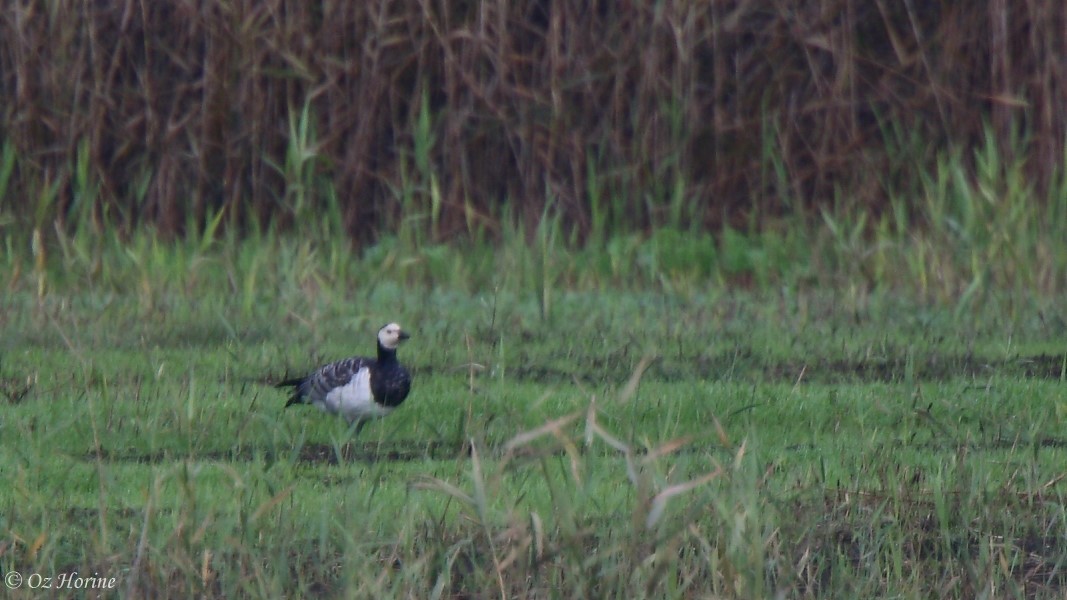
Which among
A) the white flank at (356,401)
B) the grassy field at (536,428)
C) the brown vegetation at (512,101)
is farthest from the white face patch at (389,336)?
the brown vegetation at (512,101)

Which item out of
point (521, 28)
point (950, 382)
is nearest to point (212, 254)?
point (521, 28)

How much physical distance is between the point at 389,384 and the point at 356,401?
0.44 feet

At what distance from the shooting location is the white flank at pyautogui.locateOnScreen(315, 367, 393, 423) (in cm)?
521

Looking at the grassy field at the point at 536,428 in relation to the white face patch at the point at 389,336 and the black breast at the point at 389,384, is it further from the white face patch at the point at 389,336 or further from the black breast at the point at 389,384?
the white face patch at the point at 389,336

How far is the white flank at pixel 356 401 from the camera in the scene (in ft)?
17.1

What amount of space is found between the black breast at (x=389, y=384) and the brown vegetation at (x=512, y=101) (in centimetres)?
336

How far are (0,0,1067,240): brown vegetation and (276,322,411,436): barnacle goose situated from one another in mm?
3232

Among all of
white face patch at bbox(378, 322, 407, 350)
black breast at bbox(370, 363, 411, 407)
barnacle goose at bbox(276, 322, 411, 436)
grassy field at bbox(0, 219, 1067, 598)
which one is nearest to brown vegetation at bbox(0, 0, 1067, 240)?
grassy field at bbox(0, 219, 1067, 598)

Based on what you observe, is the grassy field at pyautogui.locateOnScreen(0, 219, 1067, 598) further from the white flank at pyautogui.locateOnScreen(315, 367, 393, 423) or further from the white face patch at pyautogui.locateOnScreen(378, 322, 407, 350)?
the white face patch at pyautogui.locateOnScreen(378, 322, 407, 350)

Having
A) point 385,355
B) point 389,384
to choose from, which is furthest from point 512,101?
point 389,384

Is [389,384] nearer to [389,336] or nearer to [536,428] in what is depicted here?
[389,336]

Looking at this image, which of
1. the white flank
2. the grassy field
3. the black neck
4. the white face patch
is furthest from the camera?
the white face patch

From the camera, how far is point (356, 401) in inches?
206

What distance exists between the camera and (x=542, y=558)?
3516mm
